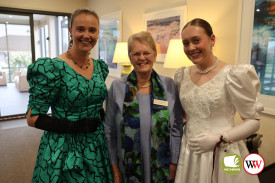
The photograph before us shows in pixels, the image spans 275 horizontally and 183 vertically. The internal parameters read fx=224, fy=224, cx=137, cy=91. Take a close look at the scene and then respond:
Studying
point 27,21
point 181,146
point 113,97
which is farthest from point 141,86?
point 27,21

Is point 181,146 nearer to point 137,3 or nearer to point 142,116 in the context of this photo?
point 142,116

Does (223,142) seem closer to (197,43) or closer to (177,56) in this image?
(197,43)

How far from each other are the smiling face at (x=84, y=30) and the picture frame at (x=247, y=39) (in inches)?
52.0

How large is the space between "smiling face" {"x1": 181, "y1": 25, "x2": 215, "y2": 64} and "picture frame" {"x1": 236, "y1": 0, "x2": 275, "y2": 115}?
875 millimetres

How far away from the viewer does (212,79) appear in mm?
1181

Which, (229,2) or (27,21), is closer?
(229,2)

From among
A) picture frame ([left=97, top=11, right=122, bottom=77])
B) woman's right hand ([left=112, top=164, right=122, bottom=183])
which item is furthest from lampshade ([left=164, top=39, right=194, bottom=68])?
picture frame ([left=97, top=11, right=122, bottom=77])

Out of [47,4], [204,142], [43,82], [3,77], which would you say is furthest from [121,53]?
[3,77]

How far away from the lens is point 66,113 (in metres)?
1.21

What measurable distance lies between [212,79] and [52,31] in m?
7.18

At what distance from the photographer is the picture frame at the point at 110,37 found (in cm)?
409

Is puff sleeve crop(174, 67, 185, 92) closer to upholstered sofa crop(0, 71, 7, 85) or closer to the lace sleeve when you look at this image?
the lace sleeve

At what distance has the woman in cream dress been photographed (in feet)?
3.58

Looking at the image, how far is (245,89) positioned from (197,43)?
332mm
